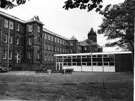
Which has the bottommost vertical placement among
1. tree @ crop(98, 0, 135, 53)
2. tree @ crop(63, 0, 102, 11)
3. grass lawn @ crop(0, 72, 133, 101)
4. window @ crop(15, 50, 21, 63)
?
grass lawn @ crop(0, 72, 133, 101)

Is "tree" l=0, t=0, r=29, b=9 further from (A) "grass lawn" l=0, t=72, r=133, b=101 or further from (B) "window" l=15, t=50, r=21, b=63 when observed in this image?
(B) "window" l=15, t=50, r=21, b=63

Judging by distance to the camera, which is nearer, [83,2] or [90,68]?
[83,2]

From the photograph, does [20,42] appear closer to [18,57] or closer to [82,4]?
[18,57]

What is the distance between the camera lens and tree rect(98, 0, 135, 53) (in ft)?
65.5

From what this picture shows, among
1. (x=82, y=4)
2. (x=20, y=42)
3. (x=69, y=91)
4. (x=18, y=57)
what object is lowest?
(x=69, y=91)

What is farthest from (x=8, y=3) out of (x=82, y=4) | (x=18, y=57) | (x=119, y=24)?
(x=18, y=57)

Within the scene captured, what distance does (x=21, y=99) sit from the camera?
7695mm

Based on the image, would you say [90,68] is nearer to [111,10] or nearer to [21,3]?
[111,10]

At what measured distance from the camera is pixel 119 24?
77.0ft

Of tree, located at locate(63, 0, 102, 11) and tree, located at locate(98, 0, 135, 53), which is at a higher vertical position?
tree, located at locate(98, 0, 135, 53)

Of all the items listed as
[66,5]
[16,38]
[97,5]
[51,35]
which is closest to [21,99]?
[66,5]

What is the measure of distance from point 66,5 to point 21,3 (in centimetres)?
161

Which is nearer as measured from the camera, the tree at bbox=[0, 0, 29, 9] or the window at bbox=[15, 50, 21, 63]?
the tree at bbox=[0, 0, 29, 9]

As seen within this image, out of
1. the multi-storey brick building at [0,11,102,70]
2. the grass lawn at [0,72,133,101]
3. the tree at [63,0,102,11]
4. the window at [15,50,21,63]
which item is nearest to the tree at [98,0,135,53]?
the grass lawn at [0,72,133,101]
